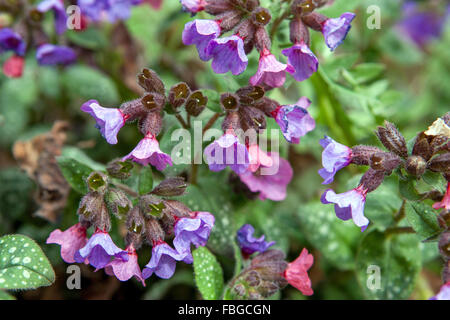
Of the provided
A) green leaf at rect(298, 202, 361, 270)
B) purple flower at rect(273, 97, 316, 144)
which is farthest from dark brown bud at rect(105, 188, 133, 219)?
green leaf at rect(298, 202, 361, 270)

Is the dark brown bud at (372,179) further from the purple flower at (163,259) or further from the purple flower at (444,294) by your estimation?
the purple flower at (163,259)

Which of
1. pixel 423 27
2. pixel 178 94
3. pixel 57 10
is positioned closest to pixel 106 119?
pixel 178 94

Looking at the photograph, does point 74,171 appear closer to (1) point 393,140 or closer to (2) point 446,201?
(1) point 393,140

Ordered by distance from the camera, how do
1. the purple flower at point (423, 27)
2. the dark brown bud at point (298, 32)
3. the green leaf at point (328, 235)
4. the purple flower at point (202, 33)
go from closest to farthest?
the purple flower at point (202, 33)
the dark brown bud at point (298, 32)
the green leaf at point (328, 235)
the purple flower at point (423, 27)

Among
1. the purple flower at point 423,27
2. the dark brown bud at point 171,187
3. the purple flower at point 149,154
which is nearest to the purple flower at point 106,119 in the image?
the purple flower at point 149,154
